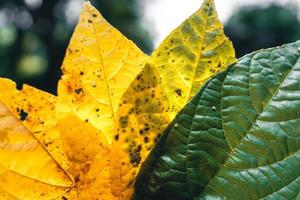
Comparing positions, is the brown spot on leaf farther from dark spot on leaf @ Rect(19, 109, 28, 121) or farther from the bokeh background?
the bokeh background

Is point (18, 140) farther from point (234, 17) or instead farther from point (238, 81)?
point (234, 17)

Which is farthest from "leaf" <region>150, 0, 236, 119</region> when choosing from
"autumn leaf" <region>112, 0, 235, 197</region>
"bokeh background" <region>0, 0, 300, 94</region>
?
"bokeh background" <region>0, 0, 300, 94</region>

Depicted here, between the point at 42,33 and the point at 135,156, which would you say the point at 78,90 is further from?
the point at 42,33

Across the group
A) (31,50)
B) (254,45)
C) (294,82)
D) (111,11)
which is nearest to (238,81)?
(294,82)

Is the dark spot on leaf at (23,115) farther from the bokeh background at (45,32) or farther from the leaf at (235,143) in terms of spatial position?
the bokeh background at (45,32)

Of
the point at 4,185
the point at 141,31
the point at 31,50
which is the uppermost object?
the point at 4,185

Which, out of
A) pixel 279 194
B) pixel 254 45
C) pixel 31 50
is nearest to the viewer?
pixel 279 194

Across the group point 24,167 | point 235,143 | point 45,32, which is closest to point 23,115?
point 24,167
